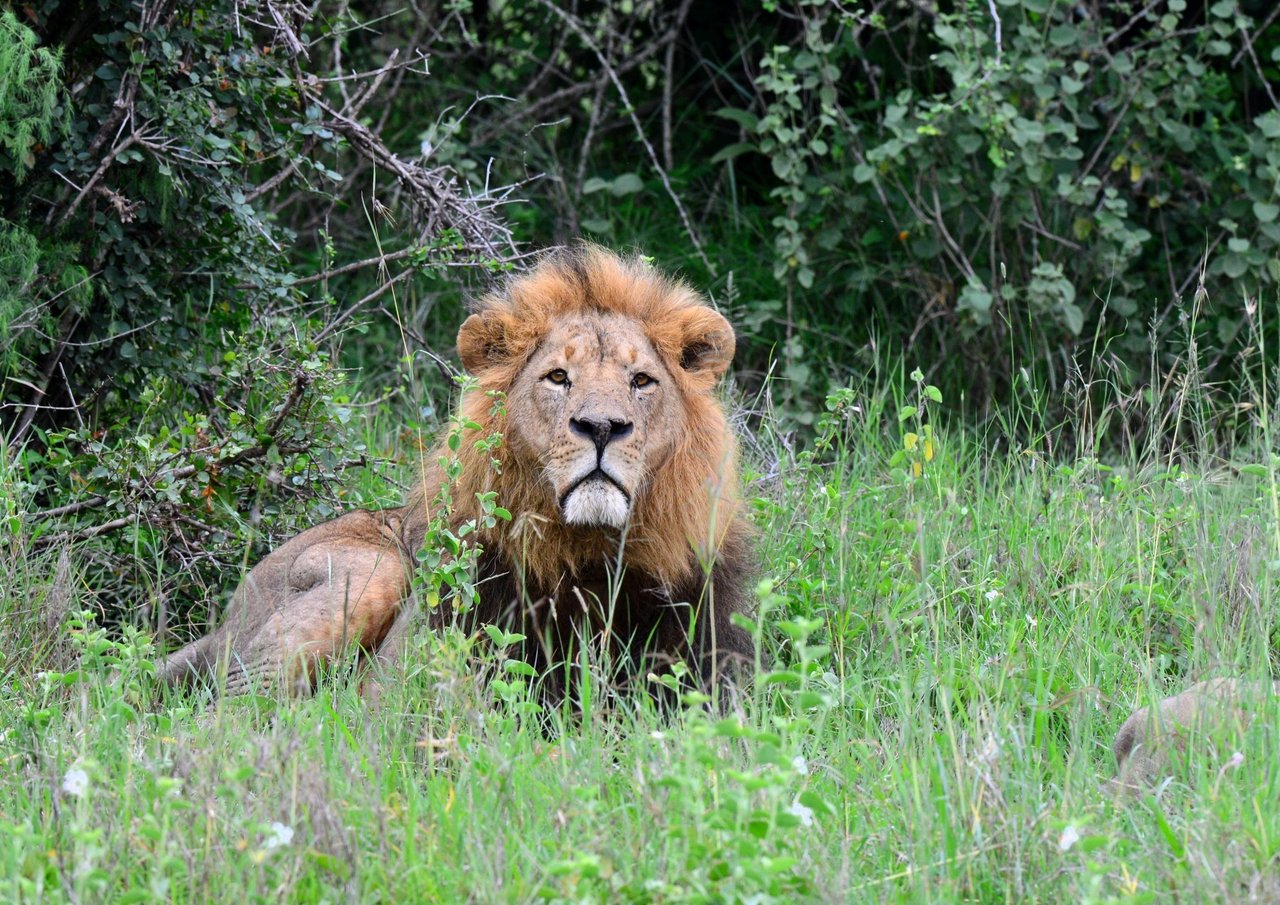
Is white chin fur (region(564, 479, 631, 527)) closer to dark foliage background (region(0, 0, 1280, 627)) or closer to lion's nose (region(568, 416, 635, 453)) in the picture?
lion's nose (region(568, 416, 635, 453))

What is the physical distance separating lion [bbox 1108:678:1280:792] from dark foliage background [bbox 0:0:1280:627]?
136cm

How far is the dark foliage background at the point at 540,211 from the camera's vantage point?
187 inches

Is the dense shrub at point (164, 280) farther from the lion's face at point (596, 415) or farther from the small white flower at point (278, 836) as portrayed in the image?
the small white flower at point (278, 836)

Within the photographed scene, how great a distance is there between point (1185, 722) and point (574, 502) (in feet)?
4.43

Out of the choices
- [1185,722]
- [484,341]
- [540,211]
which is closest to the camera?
[1185,722]

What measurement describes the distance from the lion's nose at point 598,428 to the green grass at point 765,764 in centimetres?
61

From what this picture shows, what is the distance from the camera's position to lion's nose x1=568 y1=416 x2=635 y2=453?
3703 mm

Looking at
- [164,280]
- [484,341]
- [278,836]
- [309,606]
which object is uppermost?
[484,341]

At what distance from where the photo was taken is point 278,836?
8.21ft

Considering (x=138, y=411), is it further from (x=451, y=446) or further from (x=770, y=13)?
(x=770, y=13)

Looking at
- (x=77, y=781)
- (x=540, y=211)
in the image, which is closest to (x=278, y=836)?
(x=77, y=781)

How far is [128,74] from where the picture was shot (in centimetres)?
475

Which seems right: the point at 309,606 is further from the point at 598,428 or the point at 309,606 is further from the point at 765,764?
the point at 765,764

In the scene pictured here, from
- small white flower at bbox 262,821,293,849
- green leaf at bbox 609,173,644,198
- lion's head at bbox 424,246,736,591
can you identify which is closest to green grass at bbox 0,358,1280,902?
small white flower at bbox 262,821,293,849
